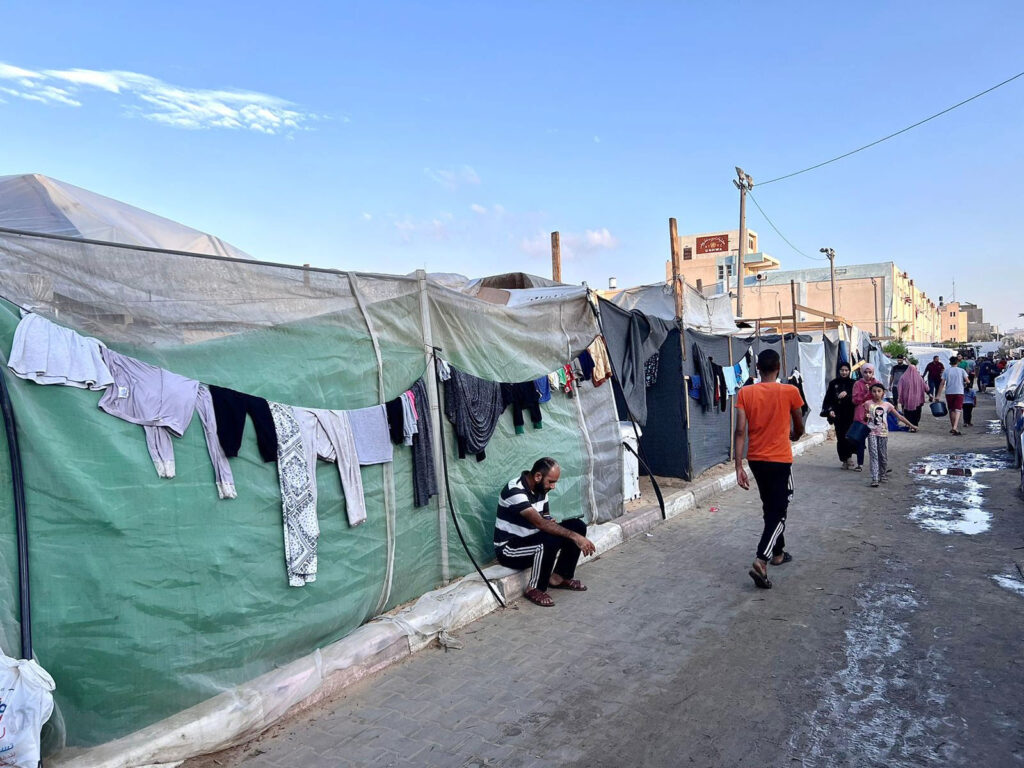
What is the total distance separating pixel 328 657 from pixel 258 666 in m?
0.42

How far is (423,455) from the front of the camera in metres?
5.53

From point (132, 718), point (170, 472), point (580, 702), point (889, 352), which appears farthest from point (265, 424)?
point (889, 352)

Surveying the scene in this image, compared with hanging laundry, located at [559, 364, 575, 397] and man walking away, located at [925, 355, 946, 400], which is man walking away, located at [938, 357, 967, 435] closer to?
man walking away, located at [925, 355, 946, 400]

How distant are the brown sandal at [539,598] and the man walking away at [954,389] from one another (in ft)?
48.7

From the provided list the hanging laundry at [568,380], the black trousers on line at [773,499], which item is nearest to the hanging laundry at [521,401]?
the hanging laundry at [568,380]

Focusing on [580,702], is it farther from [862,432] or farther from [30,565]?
[862,432]

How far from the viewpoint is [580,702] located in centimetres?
414

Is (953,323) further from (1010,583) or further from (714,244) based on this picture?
(1010,583)

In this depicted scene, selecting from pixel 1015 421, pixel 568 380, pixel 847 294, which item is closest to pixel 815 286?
pixel 847 294

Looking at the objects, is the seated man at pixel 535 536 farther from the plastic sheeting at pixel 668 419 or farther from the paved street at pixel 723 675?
the plastic sheeting at pixel 668 419

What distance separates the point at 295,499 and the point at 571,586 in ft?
9.45

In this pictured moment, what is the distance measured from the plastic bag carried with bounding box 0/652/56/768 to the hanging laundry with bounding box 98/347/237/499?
3.60ft

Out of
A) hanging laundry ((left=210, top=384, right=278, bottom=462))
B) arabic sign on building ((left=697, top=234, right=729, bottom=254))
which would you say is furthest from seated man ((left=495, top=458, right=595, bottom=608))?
arabic sign on building ((left=697, top=234, right=729, bottom=254))

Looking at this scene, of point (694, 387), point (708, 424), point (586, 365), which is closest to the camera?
point (586, 365)
